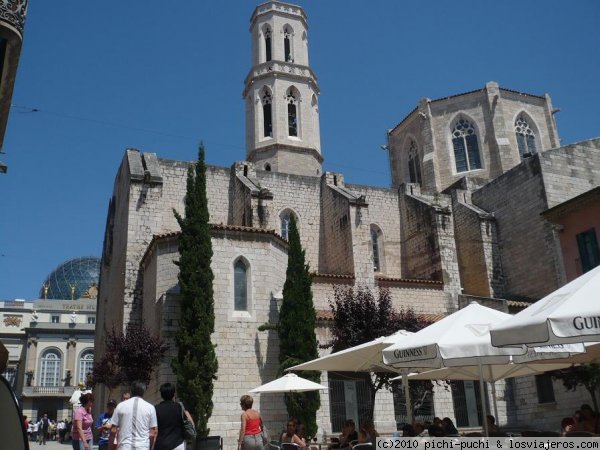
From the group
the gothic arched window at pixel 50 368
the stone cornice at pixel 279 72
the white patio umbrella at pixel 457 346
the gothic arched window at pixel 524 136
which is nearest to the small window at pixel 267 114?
the stone cornice at pixel 279 72

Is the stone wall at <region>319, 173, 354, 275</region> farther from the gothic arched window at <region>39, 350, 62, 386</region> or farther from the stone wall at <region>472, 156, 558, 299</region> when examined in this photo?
the gothic arched window at <region>39, 350, 62, 386</region>

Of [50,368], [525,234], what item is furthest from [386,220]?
[50,368]

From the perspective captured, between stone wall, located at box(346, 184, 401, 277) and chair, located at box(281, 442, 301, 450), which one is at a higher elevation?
stone wall, located at box(346, 184, 401, 277)

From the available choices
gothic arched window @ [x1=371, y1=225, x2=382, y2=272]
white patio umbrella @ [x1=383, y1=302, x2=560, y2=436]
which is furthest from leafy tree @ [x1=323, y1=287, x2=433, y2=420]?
gothic arched window @ [x1=371, y1=225, x2=382, y2=272]

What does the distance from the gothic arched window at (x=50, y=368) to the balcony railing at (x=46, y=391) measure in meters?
2.35

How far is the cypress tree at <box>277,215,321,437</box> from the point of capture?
1627 centimetres

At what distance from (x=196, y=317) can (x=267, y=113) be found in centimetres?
1903

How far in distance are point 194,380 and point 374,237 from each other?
14113 mm

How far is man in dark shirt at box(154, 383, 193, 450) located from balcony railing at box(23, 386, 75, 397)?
49.7 meters

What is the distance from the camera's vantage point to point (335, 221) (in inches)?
993

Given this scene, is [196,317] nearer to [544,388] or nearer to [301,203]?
[301,203]

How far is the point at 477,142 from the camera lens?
107 ft

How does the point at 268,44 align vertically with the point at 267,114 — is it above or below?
above

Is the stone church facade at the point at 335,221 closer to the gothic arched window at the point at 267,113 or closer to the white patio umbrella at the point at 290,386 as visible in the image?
the gothic arched window at the point at 267,113
